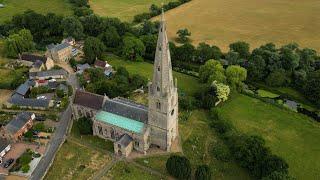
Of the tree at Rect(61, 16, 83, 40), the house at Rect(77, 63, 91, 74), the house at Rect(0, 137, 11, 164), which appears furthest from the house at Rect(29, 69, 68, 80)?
the house at Rect(0, 137, 11, 164)

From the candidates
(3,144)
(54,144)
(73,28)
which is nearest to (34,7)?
(73,28)

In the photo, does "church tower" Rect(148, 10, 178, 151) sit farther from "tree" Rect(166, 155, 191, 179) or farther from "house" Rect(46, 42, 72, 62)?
"house" Rect(46, 42, 72, 62)

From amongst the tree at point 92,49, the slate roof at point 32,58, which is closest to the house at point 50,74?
the slate roof at point 32,58

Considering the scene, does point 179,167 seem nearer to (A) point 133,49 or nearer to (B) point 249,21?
(A) point 133,49

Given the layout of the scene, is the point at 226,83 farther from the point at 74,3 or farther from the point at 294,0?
the point at 74,3

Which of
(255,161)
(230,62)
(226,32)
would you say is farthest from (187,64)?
(255,161)
